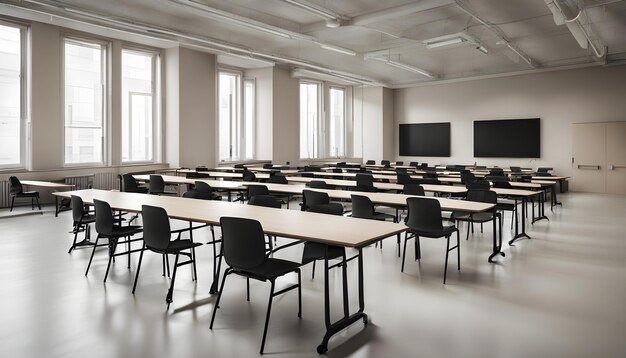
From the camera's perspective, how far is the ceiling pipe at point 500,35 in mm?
8283

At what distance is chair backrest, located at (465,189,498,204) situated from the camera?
5.71 metres

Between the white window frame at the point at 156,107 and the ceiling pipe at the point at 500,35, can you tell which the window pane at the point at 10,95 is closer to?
the white window frame at the point at 156,107

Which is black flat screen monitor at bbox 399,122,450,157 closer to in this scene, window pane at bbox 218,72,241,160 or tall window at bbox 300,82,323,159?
tall window at bbox 300,82,323,159

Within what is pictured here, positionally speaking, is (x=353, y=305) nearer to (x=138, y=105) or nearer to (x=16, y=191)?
(x=16, y=191)

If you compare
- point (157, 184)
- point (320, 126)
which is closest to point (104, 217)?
point (157, 184)

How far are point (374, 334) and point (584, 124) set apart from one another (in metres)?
13.4

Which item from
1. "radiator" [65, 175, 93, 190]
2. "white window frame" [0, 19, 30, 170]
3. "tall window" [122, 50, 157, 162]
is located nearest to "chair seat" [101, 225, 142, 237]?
"radiator" [65, 175, 93, 190]

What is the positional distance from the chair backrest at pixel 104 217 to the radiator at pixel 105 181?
265 inches

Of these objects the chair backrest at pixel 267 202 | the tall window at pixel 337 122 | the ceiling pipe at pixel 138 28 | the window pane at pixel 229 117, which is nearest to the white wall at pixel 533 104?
the tall window at pixel 337 122

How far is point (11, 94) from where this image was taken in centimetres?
934

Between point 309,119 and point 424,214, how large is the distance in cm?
1253

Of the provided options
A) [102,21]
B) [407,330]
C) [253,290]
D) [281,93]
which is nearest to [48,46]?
[102,21]

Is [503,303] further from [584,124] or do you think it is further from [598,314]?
[584,124]

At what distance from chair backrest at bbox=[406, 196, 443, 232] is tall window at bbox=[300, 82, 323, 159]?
1191 centimetres
